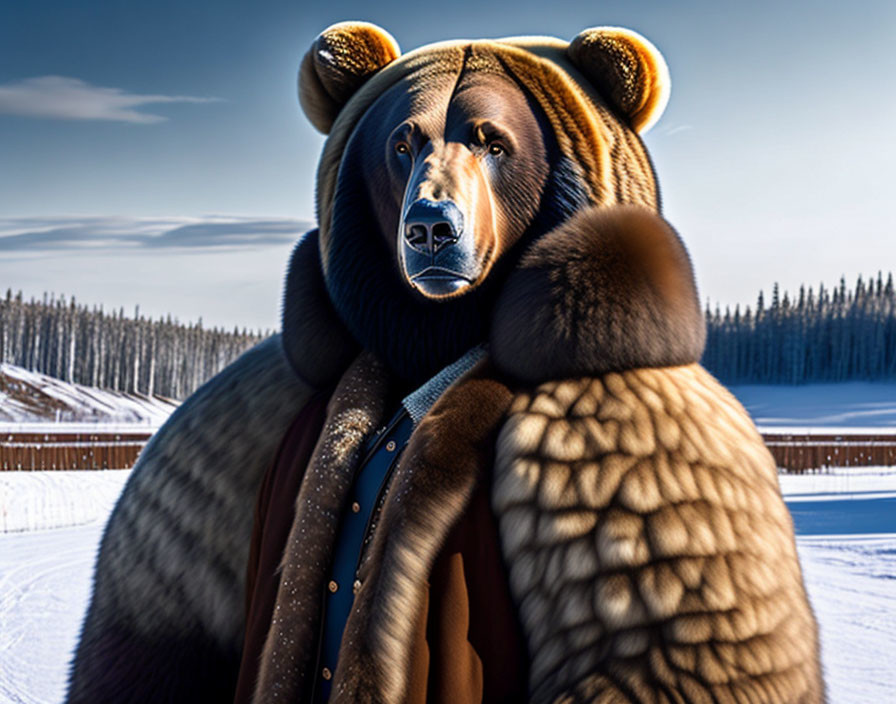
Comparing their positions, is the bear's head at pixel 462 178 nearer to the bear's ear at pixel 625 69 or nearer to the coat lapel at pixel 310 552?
the bear's ear at pixel 625 69

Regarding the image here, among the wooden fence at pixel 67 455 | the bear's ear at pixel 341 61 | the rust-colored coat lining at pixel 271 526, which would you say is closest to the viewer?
the rust-colored coat lining at pixel 271 526

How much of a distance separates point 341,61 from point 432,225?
656 millimetres

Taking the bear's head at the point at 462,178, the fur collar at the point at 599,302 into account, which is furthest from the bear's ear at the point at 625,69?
the fur collar at the point at 599,302

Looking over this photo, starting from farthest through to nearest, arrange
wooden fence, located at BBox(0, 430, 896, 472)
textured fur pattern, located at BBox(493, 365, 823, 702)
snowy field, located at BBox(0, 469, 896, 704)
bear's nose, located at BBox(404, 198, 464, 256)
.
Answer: wooden fence, located at BBox(0, 430, 896, 472), snowy field, located at BBox(0, 469, 896, 704), bear's nose, located at BBox(404, 198, 464, 256), textured fur pattern, located at BBox(493, 365, 823, 702)

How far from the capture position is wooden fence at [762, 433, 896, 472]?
72.9 feet

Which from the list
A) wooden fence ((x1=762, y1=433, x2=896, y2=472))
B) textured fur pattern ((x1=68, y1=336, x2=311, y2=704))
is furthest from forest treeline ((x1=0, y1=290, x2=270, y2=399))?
textured fur pattern ((x1=68, y1=336, x2=311, y2=704))

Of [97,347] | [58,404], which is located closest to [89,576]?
[58,404]

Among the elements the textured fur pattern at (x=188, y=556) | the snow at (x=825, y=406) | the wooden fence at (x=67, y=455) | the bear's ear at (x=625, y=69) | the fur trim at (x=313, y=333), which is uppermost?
the bear's ear at (x=625, y=69)

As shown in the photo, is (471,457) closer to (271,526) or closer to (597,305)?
(597,305)

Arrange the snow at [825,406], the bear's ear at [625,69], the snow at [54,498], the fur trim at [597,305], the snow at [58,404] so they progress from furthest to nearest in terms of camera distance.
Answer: the snow at [58,404] < the snow at [825,406] < the snow at [54,498] < the bear's ear at [625,69] < the fur trim at [597,305]

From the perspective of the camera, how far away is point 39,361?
230 feet

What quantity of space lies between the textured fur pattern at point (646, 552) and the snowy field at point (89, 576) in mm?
547

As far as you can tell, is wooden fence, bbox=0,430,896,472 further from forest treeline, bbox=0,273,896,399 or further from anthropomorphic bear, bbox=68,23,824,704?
forest treeline, bbox=0,273,896,399

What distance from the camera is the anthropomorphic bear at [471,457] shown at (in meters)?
1.32
